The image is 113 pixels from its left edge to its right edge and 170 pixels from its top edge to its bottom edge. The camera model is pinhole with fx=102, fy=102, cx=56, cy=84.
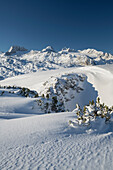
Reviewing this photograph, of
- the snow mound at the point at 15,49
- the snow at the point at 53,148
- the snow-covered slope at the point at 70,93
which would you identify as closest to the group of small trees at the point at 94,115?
the snow at the point at 53,148

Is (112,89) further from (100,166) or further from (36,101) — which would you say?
(100,166)

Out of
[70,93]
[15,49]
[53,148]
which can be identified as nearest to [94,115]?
[53,148]

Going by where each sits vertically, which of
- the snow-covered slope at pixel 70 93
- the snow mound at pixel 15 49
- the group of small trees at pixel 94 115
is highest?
the snow mound at pixel 15 49

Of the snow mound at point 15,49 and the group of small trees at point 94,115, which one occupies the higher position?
the snow mound at point 15,49

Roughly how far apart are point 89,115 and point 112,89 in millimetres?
7264

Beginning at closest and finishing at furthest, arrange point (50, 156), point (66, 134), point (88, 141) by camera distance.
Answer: point (50, 156), point (88, 141), point (66, 134)

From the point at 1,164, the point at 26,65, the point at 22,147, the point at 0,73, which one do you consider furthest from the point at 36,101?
the point at 26,65

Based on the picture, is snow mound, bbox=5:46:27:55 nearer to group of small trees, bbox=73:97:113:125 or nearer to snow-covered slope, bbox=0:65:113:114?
snow-covered slope, bbox=0:65:113:114

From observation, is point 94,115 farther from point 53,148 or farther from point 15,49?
point 15,49

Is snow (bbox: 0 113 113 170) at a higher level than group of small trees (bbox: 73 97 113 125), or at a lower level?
lower

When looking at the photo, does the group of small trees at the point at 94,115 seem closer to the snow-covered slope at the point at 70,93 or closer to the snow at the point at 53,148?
the snow at the point at 53,148

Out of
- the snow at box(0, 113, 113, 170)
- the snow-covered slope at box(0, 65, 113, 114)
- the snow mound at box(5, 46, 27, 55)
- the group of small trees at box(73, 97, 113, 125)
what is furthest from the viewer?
the snow mound at box(5, 46, 27, 55)

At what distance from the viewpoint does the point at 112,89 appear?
9.98 metres

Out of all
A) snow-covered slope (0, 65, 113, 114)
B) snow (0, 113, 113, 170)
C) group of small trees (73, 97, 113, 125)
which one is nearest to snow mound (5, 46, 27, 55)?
snow-covered slope (0, 65, 113, 114)
